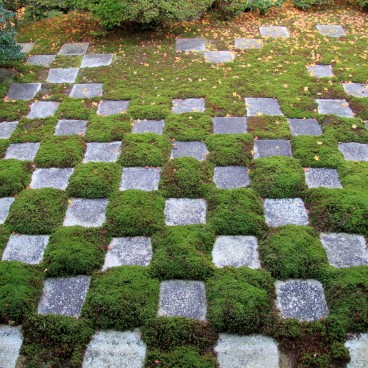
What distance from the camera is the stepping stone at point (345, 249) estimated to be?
3.98 metres

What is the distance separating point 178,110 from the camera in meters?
5.90

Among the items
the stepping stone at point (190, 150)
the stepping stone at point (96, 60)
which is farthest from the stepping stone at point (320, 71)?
the stepping stone at point (96, 60)

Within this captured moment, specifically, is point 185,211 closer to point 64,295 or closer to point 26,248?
point 64,295

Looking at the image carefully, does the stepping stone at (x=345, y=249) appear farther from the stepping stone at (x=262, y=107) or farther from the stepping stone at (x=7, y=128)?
the stepping stone at (x=7, y=128)

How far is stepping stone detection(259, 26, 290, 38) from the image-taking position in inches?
302

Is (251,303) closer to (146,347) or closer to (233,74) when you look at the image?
(146,347)

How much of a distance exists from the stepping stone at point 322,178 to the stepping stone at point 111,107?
248cm

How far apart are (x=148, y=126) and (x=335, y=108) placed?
2383 millimetres

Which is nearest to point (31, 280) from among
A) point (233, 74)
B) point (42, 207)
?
point (42, 207)

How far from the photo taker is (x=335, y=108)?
5891mm

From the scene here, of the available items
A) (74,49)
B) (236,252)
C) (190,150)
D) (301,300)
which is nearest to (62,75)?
(74,49)

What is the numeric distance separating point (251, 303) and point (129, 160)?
2183 millimetres

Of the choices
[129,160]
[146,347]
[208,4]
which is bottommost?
[146,347]

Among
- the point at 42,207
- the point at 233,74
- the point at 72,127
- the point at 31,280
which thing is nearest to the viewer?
the point at 31,280
